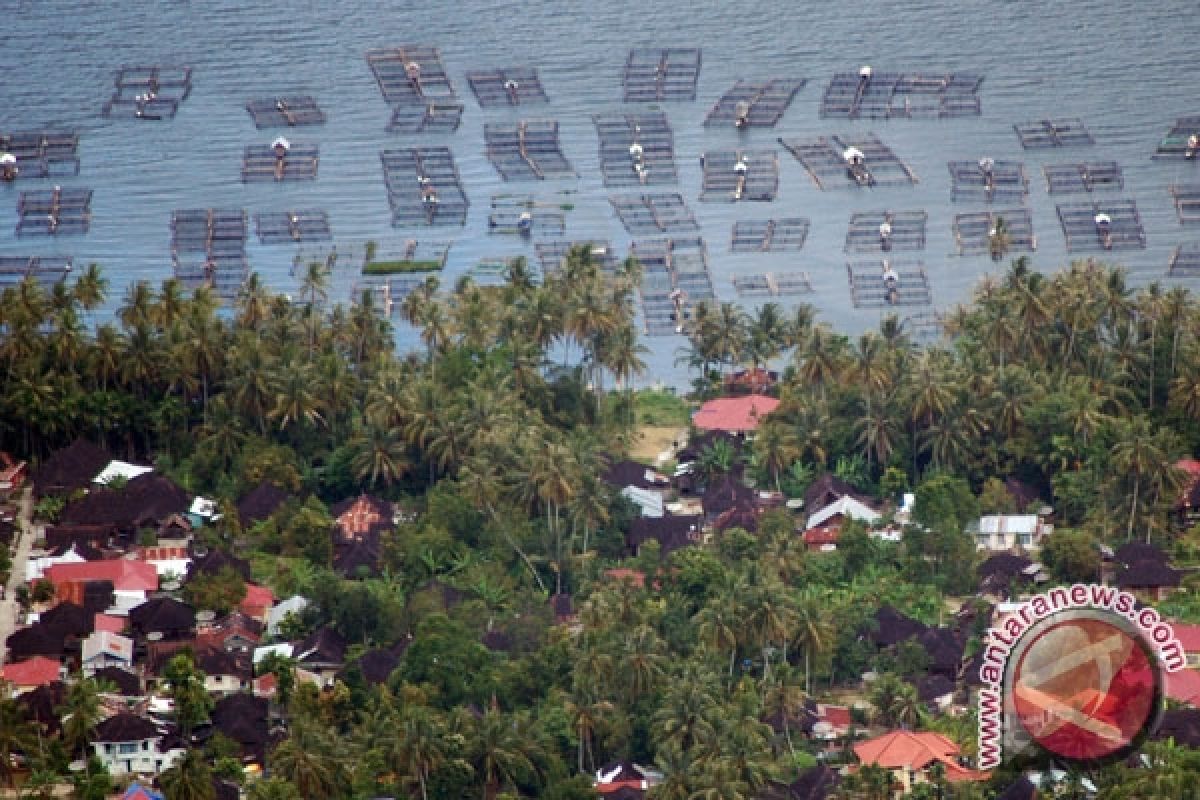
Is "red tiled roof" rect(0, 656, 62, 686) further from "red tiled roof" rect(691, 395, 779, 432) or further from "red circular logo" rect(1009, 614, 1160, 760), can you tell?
"red circular logo" rect(1009, 614, 1160, 760)

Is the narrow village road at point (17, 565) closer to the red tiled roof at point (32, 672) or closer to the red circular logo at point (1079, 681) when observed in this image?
the red tiled roof at point (32, 672)

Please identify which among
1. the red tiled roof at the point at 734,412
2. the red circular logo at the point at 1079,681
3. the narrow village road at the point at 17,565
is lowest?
the narrow village road at the point at 17,565

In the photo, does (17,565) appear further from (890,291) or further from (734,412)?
(890,291)

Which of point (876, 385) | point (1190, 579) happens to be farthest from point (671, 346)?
point (1190, 579)

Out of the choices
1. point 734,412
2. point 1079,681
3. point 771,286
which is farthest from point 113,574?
point 771,286

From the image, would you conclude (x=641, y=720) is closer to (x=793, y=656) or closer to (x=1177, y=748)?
(x=793, y=656)

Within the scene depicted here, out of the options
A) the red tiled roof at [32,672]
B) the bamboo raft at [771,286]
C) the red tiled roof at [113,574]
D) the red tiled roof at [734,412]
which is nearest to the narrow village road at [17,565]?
the red tiled roof at [32,672]

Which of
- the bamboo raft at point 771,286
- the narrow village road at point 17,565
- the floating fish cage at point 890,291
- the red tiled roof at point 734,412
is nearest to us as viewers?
the narrow village road at point 17,565

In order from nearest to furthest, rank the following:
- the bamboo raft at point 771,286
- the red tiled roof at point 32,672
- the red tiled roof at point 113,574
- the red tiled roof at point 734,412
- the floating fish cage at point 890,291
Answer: the red tiled roof at point 32,672, the red tiled roof at point 113,574, the red tiled roof at point 734,412, the floating fish cage at point 890,291, the bamboo raft at point 771,286
